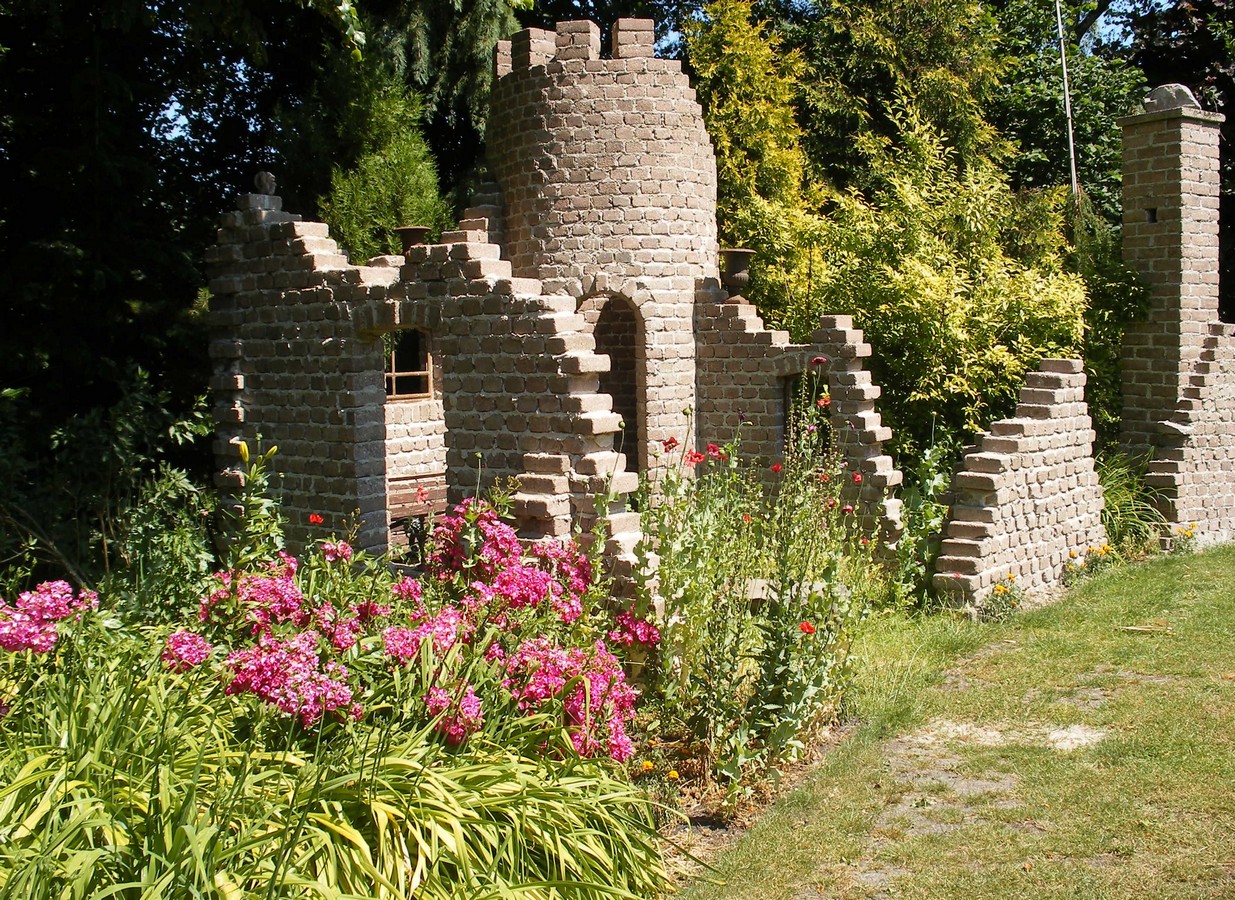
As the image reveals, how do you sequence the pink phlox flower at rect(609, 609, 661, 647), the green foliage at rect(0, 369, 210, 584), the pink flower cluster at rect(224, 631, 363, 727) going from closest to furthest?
1. the pink flower cluster at rect(224, 631, 363, 727)
2. the pink phlox flower at rect(609, 609, 661, 647)
3. the green foliage at rect(0, 369, 210, 584)

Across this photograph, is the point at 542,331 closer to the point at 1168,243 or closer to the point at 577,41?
the point at 577,41

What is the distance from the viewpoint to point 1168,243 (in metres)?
12.1

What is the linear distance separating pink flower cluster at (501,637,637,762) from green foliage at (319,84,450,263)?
8.30 metres

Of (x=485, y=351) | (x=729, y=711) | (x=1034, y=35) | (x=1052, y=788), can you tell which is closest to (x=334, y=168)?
(x=485, y=351)

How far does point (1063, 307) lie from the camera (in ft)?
37.0

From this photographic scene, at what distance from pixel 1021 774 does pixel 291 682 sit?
12.4 ft

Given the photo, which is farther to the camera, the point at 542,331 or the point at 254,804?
the point at 542,331

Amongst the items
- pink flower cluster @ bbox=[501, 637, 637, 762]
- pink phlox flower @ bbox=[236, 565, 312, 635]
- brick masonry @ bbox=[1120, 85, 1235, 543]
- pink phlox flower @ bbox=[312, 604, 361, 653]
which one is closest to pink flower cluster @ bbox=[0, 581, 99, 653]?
pink phlox flower @ bbox=[236, 565, 312, 635]

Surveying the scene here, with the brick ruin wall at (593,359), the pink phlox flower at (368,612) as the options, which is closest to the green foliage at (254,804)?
the pink phlox flower at (368,612)

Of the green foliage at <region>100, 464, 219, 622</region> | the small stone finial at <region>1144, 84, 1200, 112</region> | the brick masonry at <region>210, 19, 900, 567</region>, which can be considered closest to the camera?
the green foliage at <region>100, 464, 219, 622</region>

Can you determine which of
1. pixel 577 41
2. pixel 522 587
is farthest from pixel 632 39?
pixel 522 587

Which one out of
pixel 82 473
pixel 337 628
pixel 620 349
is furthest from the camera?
pixel 620 349

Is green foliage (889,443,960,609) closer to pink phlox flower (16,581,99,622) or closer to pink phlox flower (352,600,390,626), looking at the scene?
pink phlox flower (352,600,390,626)

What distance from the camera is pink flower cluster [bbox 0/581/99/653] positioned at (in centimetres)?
404
